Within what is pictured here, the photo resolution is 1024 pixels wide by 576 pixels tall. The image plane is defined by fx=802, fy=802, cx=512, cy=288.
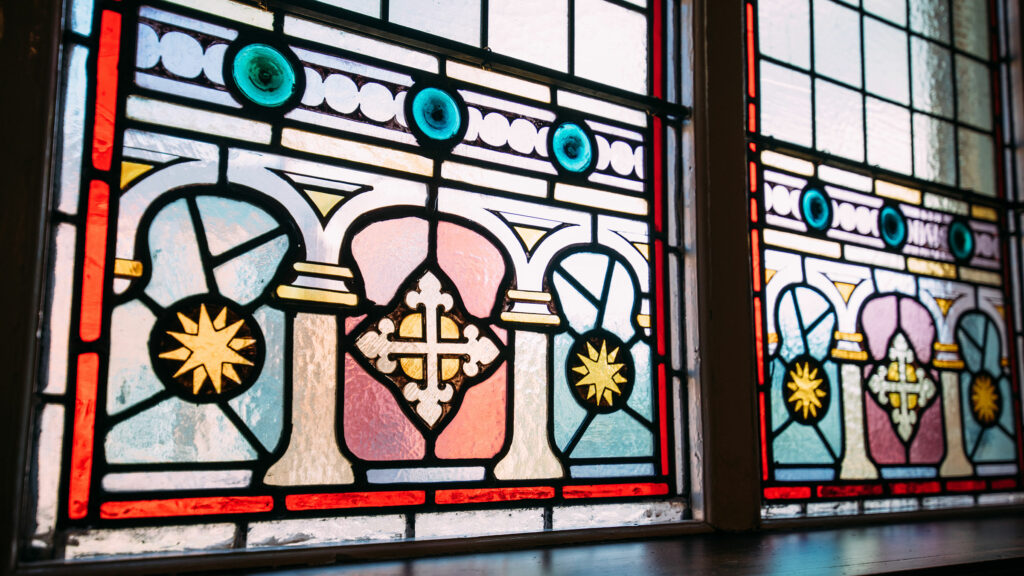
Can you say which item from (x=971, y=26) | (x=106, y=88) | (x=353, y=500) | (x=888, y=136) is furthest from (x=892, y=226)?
(x=106, y=88)

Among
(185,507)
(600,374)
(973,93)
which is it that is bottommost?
(185,507)

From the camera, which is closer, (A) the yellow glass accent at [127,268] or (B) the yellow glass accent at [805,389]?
(A) the yellow glass accent at [127,268]

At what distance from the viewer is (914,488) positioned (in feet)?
7.56

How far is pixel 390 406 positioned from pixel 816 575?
33.3 inches

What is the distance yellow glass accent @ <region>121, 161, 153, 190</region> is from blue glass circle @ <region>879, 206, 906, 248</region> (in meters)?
2.03

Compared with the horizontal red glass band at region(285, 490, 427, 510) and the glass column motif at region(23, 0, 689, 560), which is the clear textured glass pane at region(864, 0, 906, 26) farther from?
the horizontal red glass band at region(285, 490, 427, 510)

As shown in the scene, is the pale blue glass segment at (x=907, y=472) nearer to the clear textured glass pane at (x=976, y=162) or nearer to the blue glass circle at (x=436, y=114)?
the clear textured glass pane at (x=976, y=162)

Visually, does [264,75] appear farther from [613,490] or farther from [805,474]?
[805,474]

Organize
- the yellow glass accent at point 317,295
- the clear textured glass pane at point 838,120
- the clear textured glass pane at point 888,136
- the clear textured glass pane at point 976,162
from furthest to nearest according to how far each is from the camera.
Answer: the clear textured glass pane at point 976,162
the clear textured glass pane at point 888,136
the clear textured glass pane at point 838,120
the yellow glass accent at point 317,295

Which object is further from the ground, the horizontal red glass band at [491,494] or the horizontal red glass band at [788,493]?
the horizontal red glass band at [491,494]

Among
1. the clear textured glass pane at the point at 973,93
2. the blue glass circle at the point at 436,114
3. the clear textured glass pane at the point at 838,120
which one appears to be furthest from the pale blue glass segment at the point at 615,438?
the clear textured glass pane at the point at 973,93

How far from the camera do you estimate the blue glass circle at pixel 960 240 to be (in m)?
2.60

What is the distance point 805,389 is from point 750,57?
92 centimetres

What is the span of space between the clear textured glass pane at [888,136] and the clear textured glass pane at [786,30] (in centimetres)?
30
